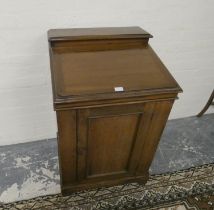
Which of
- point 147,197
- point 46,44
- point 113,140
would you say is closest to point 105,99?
point 113,140

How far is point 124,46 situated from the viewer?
5.39 ft

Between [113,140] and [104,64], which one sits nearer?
[104,64]

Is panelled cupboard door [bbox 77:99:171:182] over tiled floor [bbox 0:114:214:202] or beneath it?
over

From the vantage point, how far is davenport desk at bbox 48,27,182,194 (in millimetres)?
1319

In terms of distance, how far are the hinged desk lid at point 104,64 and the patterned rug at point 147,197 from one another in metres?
0.96

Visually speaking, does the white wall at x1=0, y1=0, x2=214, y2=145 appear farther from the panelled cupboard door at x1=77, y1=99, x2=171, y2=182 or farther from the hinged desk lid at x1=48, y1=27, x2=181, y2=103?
the panelled cupboard door at x1=77, y1=99, x2=171, y2=182

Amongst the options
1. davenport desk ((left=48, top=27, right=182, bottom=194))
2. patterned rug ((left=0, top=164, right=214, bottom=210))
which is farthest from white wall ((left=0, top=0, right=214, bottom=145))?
patterned rug ((left=0, top=164, right=214, bottom=210))

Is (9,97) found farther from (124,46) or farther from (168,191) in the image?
(168,191)

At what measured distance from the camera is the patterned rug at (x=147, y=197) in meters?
1.86

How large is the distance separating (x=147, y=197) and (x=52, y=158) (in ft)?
2.69

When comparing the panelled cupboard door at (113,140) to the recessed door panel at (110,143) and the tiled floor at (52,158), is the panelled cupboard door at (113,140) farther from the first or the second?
the tiled floor at (52,158)

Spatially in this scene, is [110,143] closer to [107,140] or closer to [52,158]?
[107,140]

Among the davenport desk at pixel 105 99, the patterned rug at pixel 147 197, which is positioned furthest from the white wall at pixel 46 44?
the patterned rug at pixel 147 197

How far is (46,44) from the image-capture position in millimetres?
1719
